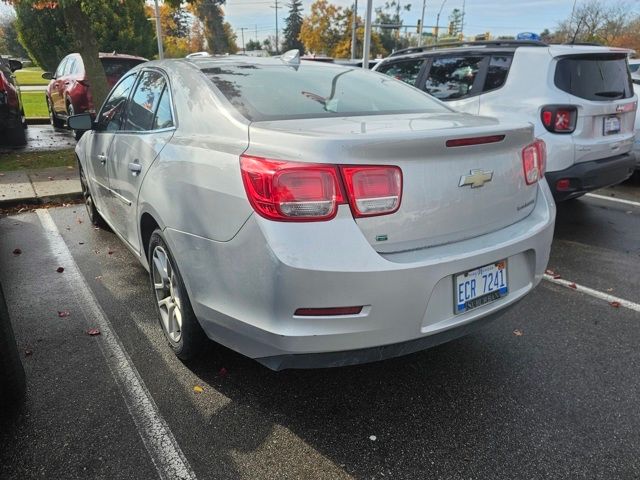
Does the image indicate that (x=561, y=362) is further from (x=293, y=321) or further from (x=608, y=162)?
(x=608, y=162)

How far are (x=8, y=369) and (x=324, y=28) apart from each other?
196 ft

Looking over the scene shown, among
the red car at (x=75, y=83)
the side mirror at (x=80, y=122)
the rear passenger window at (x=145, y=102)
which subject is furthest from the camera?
the red car at (x=75, y=83)

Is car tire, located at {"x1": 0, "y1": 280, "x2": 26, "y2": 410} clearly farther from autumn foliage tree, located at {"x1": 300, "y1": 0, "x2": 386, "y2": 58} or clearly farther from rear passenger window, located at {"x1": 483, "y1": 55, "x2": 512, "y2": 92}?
autumn foliage tree, located at {"x1": 300, "y1": 0, "x2": 386, "y2": 58}

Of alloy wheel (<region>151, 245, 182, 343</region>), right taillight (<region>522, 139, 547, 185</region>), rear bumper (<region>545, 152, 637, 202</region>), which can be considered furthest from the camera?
rear bumper (<region>545, 152, 637, 202</region>)

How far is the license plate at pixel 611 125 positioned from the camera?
4770 millimetres

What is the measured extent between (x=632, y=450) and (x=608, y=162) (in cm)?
336

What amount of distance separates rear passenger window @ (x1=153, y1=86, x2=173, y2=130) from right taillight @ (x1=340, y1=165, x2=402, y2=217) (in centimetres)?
130

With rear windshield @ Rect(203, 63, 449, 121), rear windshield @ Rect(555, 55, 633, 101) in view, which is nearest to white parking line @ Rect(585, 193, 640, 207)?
rear windshield @ Rect(555, 55, 633, 101)

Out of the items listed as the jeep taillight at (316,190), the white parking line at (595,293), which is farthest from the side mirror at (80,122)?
the white parking line at (595,293)

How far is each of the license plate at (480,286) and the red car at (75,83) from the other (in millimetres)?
8550

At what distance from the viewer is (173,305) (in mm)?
2736

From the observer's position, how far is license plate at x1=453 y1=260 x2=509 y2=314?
7.04 ft

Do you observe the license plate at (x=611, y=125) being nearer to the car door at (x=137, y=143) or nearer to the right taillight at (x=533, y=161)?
the right taillight at (x=533, y=161)

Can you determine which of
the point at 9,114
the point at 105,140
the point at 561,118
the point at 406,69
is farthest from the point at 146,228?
the point at 9,114
